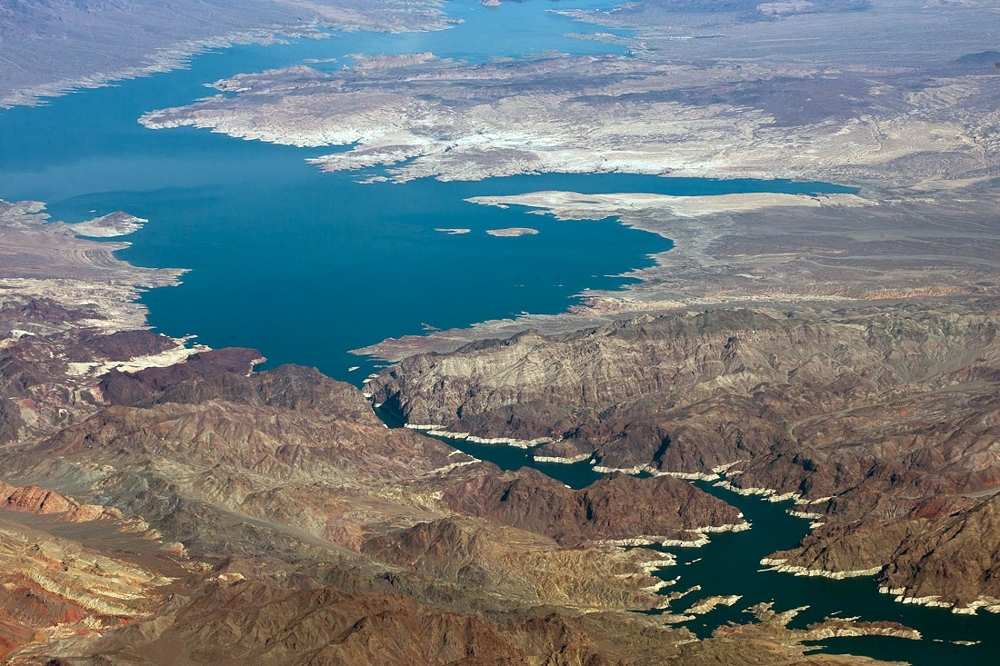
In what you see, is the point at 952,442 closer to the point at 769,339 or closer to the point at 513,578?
the point at 769,339

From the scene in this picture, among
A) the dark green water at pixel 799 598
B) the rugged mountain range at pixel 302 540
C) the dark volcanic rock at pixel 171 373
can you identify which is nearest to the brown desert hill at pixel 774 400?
the dark green water at pixel 799 598

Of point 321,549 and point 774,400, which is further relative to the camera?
point 774,400

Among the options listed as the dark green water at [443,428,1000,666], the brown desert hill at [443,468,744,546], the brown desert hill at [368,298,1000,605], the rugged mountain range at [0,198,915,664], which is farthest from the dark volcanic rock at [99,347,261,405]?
the dark green water at [443,428,1000,666]

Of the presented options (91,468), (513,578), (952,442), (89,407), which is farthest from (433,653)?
(89,407)

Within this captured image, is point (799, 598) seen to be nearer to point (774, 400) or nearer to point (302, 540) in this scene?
point (302, 540)

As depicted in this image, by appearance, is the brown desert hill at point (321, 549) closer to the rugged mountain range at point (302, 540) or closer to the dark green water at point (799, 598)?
the rugged mountain range at point (302, 540)

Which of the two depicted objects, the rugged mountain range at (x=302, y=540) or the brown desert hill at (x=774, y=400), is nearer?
the rugged mountain range at (x=302, y=540)

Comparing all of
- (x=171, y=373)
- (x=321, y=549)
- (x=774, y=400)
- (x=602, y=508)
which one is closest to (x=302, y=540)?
(x=321, y=549)

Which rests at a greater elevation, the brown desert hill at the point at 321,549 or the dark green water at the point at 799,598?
the brown desert hill at the point at 321,549
